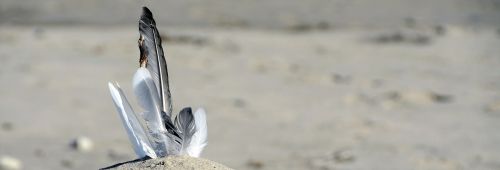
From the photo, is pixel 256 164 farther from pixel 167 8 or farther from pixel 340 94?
pixel 167 8

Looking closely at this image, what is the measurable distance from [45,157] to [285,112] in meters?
1.80

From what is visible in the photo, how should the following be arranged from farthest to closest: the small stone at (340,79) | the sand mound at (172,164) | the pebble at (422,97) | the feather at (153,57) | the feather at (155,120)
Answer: the small stone at (340,79) < the pebble at (422,97) < the feather at (153,57) < the feather at (155,120) < the sand mound at (172,164)

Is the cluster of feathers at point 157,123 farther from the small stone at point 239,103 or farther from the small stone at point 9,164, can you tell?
the small stone at point 239,103

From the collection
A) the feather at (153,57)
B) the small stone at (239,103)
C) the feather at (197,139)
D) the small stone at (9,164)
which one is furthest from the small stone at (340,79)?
the feather at (197,139)

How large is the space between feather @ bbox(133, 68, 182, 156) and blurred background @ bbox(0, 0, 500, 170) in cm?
255

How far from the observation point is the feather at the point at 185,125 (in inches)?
121

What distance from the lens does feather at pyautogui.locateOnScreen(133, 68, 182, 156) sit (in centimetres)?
305

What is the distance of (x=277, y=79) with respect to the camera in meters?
7.89

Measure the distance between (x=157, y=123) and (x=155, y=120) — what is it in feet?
0.04

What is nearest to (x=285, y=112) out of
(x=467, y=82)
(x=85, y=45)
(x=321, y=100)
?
(x=321, y=100)

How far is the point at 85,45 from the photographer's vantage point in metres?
9.03

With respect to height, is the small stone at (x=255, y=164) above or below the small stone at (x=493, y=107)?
below

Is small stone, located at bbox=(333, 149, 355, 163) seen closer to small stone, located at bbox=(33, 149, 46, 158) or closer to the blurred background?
the blurred background

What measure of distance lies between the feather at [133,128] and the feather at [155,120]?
0.07 ft
